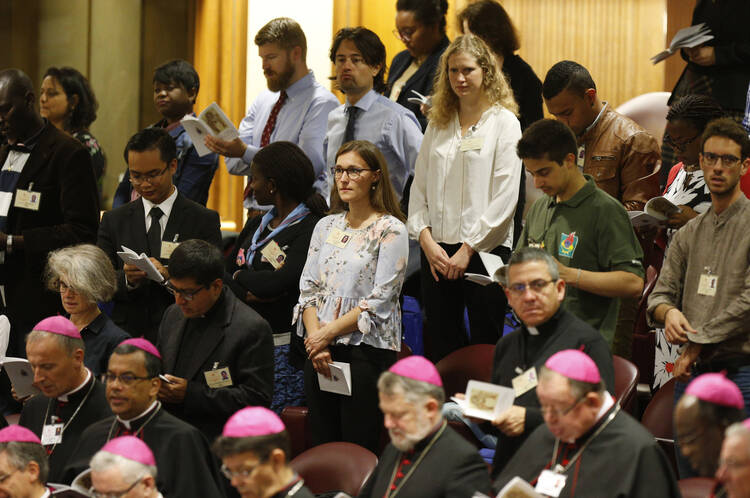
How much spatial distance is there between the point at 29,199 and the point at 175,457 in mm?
2166

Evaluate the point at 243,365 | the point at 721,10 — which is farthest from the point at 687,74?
the point at 243,365

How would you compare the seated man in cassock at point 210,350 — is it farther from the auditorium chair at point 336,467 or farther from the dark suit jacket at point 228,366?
the auditorium chair at point 336,467

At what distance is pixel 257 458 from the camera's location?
10.6ft

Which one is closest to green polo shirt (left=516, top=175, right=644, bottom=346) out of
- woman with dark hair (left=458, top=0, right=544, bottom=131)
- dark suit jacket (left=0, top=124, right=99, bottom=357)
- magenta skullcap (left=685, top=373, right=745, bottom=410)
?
magenta skullcap (left=685, top=373, right=745, bottom=410)

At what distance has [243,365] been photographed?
4406 millimetres

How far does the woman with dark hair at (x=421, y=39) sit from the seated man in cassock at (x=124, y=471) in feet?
9.73

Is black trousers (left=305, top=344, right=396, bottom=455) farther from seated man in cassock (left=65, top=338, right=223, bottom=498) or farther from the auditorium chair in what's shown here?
seated man in cassock (left=65, top=338, right=223, bottom=498)

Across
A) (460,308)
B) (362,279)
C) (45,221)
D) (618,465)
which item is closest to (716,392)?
(618,465)

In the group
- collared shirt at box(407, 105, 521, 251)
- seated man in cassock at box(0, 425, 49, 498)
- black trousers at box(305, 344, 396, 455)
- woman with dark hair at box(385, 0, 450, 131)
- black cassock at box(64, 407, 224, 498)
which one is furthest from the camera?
woman with dark hair at box(385, 0, 450, 131)

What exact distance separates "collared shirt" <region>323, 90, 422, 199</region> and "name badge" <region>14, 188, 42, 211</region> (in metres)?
1.56

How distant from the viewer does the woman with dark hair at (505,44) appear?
5.72m

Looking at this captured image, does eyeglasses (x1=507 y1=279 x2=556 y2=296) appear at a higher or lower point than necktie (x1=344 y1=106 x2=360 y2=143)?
lower

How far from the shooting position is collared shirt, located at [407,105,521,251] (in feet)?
15.6

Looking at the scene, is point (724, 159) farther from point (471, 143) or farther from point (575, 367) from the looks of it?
point (471, 143)
